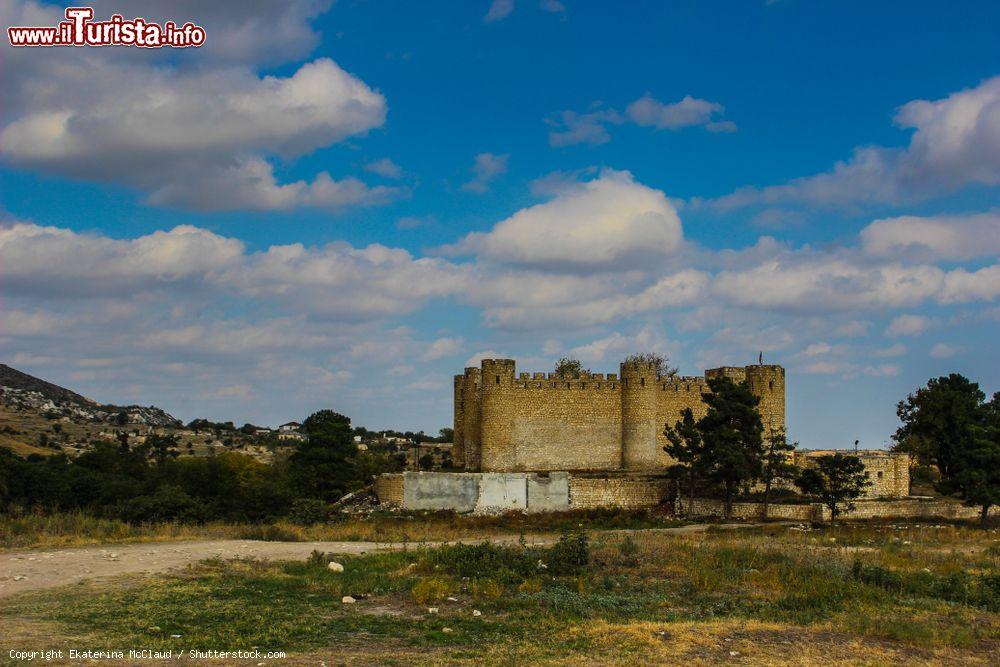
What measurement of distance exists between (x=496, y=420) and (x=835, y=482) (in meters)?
12.5

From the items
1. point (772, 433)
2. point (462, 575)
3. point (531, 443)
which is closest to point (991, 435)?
point (772, 433)

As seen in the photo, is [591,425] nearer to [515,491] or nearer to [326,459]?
[515,491]

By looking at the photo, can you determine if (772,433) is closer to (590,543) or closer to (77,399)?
(590,543)

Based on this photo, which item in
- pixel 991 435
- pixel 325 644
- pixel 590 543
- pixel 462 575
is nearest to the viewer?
pixel 325 644

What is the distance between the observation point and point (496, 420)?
35.3 metres

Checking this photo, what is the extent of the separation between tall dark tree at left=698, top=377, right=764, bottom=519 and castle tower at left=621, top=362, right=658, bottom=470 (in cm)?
325

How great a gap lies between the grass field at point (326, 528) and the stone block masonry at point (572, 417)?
3.68m

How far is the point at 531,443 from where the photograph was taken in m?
35.6

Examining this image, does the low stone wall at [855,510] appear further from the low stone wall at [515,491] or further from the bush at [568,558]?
the bush at [568,558]

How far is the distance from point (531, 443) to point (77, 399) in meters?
78.6

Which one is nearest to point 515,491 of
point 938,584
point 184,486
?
point 184,486

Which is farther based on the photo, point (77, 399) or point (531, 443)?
point (77, 399)

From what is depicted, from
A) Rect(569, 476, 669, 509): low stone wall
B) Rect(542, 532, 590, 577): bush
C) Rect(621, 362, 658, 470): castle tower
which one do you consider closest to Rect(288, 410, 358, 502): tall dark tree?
Rect(569, 476, 669, 509): low stone wall

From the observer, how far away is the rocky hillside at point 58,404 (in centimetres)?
8250
